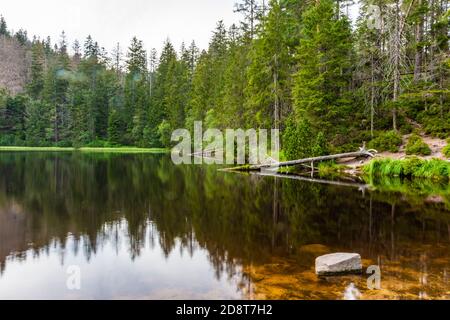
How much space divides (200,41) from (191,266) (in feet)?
250

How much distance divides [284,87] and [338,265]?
30.5 meters

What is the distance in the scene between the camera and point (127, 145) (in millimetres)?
70375

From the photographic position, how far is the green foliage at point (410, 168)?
22.5 metres

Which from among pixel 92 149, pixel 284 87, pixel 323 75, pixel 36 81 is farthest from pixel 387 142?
pixel 36 81

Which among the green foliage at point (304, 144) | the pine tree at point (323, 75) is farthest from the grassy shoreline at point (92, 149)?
the green foliage at point (304, 144)

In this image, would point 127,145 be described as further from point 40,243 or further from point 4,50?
point 40,243

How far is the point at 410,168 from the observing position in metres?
23.7

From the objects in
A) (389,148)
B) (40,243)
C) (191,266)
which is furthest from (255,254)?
(389,148)

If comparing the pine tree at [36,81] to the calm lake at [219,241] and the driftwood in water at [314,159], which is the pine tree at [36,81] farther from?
the calm lake at [219,241]

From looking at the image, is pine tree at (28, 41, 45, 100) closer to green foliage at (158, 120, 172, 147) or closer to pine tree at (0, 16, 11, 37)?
pine tree at (0, 16, 11, 37)

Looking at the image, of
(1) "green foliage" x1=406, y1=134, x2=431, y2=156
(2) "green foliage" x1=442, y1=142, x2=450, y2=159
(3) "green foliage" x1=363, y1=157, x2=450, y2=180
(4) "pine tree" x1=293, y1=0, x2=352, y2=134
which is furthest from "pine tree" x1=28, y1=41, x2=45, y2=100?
(2) "green foliage" x1=442, y1=142, x2=450, y2=159

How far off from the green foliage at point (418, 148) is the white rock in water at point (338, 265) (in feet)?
68.3
